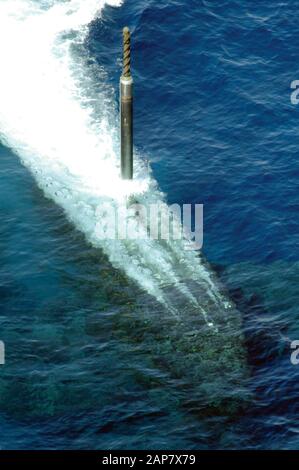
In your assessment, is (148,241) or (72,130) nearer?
(148,241)

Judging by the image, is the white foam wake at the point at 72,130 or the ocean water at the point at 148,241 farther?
the white foam wake at the point at 72,130

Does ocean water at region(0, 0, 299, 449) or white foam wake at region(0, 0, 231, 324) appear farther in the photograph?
white foam wake at region(0, 0, 231, 324)

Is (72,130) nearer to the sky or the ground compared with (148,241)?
nearer to the sky
